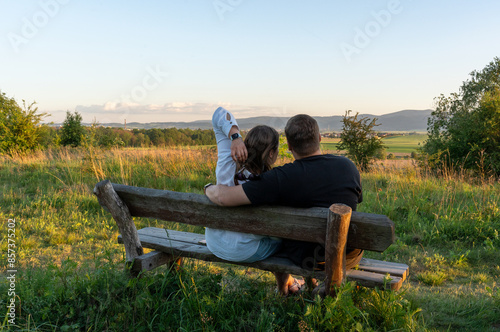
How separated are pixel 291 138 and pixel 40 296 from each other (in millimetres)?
2315

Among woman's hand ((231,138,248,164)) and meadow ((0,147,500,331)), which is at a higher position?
woman's hand ((231,138,248,164))

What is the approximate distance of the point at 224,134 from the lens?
278 centimetres

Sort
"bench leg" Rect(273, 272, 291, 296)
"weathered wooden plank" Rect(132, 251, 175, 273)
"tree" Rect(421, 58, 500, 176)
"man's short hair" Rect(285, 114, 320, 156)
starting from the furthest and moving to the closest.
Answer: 1. "tree" Rect(421, 58, 500, 176)
2. "bench leg" Rect(273, 272, 291, 296)
3. "weathered wooden plank" Rect(132, 251, 175, 273)
4. "man's short hair" Rect(285, 114, 320, 156)

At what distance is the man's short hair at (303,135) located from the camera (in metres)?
2.43

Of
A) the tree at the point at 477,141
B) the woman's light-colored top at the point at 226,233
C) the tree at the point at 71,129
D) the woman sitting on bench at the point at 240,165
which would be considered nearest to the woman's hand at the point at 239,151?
the woman sitting on bench at the point at 240,165

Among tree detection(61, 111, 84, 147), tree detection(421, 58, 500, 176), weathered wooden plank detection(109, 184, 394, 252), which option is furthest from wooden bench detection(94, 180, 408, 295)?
tree detection(61, 111, 84, 147)

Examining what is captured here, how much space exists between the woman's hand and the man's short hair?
1.08 feet

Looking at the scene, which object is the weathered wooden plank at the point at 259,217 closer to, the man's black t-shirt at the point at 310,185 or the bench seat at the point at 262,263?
the man's black t-shirt at the point at 310,185

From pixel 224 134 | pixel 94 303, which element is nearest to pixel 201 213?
pixel 224 134

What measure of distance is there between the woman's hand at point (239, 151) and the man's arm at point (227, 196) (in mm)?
297

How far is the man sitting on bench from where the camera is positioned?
7.51 feet

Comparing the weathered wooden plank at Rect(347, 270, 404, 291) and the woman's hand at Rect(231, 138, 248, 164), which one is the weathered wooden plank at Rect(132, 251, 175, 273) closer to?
the woman's hand at Rect(231, 138, 248, 164)

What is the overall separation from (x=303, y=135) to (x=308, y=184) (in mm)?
344

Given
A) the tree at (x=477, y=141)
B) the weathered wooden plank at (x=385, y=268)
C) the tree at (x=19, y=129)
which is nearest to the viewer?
the weathered wooden plank at (x=385, y=268)
